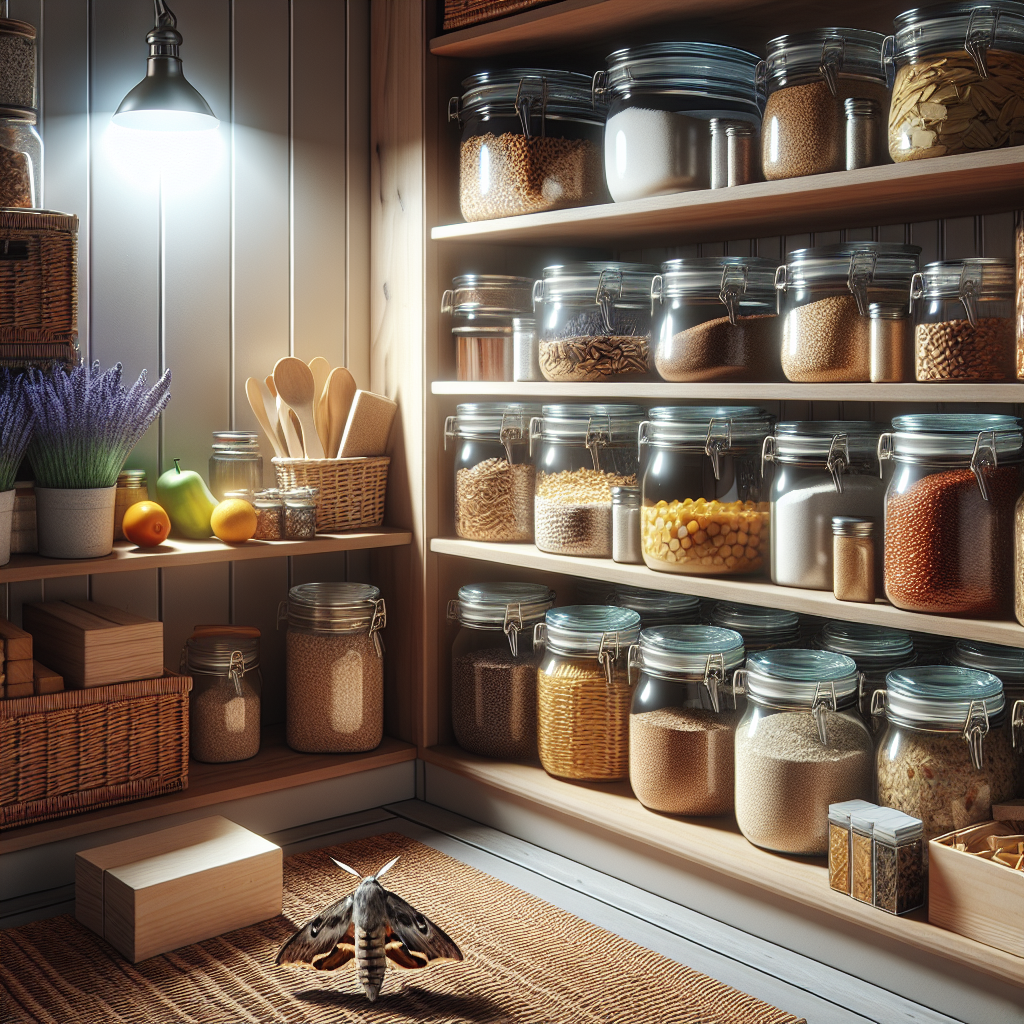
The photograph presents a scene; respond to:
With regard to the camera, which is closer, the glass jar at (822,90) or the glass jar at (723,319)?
the glass jar at (822,90)

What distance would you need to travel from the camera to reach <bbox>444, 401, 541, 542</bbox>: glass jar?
217cm

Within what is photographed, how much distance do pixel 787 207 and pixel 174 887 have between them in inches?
52.8

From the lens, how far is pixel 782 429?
5.82 feet

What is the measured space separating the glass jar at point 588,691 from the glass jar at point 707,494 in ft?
0.56

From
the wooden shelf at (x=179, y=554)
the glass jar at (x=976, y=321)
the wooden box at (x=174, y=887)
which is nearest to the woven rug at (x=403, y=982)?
the wooden box at (x=174, y=887)

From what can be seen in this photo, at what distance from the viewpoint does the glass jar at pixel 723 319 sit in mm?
1841

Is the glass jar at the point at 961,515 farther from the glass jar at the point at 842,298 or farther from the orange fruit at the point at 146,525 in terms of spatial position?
the orange fruit at the point at 146,525

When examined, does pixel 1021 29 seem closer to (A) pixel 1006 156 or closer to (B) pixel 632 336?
(A) pixel 1006 156

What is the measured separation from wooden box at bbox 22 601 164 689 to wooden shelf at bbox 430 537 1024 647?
0.56 meters

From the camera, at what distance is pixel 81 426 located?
6.15 ft

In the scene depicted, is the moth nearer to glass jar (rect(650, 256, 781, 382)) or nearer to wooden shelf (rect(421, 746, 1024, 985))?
wooden shelf (rect(421, 746, 1024, 985))

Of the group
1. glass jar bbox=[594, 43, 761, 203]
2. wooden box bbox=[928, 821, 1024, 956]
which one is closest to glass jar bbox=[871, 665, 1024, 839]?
wooden box bbox=[928, 821, 1024, 956]

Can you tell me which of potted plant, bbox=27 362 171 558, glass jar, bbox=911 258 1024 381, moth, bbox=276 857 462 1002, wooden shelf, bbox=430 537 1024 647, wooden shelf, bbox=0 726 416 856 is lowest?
moth, bbox=276 857 462 1002

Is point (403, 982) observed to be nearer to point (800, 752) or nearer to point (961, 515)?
point (800, 752)
